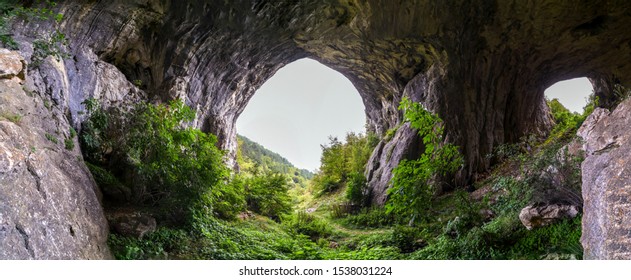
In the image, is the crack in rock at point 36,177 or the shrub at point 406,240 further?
the shrub at point 406,240

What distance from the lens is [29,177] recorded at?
4.10 metres

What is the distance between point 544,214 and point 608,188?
1885mm

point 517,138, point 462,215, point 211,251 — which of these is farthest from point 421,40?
point 211,251

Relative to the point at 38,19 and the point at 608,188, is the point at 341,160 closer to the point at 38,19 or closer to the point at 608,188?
the point at 38,19

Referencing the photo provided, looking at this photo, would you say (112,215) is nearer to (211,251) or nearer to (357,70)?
(211,251)

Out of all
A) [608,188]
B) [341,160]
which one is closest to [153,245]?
[608,188]

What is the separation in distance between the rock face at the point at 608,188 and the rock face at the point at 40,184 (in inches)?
235

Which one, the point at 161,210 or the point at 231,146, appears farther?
Answer: the point at 231,146

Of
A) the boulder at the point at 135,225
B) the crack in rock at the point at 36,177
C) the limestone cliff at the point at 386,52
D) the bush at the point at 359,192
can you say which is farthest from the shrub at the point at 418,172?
the bush at the point at 359,192

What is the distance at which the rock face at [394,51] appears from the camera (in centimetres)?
1049

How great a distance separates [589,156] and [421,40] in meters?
10.6

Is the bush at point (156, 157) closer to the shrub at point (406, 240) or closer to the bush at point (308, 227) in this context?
the shrub at point (406, 240)

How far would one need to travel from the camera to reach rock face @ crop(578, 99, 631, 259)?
3.18 meters

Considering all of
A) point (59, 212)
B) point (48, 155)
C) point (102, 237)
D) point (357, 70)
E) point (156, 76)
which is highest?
point (357, 70)
